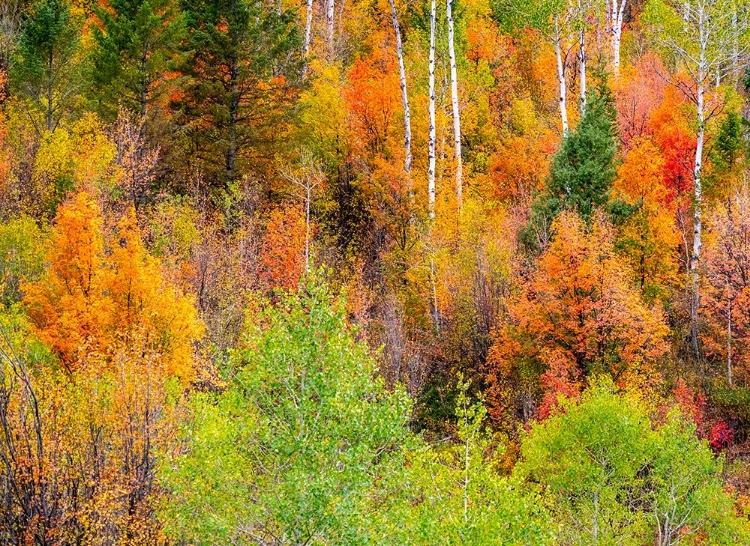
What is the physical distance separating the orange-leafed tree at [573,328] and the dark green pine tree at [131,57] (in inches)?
664

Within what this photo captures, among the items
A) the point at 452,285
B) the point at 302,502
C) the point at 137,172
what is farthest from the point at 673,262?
the point at 302,502

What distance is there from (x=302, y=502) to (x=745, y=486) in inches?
788

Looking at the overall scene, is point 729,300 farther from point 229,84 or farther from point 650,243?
point 229,84

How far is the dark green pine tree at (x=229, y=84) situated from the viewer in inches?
1325

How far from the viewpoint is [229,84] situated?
3406 cm

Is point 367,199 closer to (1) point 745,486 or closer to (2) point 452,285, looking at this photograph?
(2) point 452,285

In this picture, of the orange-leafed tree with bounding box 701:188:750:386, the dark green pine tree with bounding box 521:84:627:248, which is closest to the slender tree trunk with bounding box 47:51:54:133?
the dark green pine tree with bounding box 521:84:627:248

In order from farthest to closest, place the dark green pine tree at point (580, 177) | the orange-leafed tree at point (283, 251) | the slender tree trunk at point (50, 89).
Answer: the slender tree trunk at point (50, 89), the orange-leafed tree at point (283, 251), the dark green pine tree at point (580, 177)

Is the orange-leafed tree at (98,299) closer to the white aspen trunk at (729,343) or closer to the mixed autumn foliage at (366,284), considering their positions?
the mixed autumn foliage at (366,284)

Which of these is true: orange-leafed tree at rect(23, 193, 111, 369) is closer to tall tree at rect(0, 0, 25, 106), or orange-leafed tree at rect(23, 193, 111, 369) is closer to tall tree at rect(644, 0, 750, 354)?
tall tree at rect(0, 0, 25, 106)

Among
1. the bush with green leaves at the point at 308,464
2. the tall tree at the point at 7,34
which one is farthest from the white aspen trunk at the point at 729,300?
the tall tree at the point at 7,34

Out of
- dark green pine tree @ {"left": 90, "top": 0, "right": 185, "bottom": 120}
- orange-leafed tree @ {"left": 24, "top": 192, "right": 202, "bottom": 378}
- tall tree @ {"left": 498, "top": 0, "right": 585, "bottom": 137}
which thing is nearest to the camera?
orange-leafed tree @ {"left": 24, "top": 192, "right": 202, "bottom": 378}

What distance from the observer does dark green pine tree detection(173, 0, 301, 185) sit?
3366cm

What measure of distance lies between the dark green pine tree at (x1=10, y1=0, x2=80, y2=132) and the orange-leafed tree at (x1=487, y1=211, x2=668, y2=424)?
2059cm
